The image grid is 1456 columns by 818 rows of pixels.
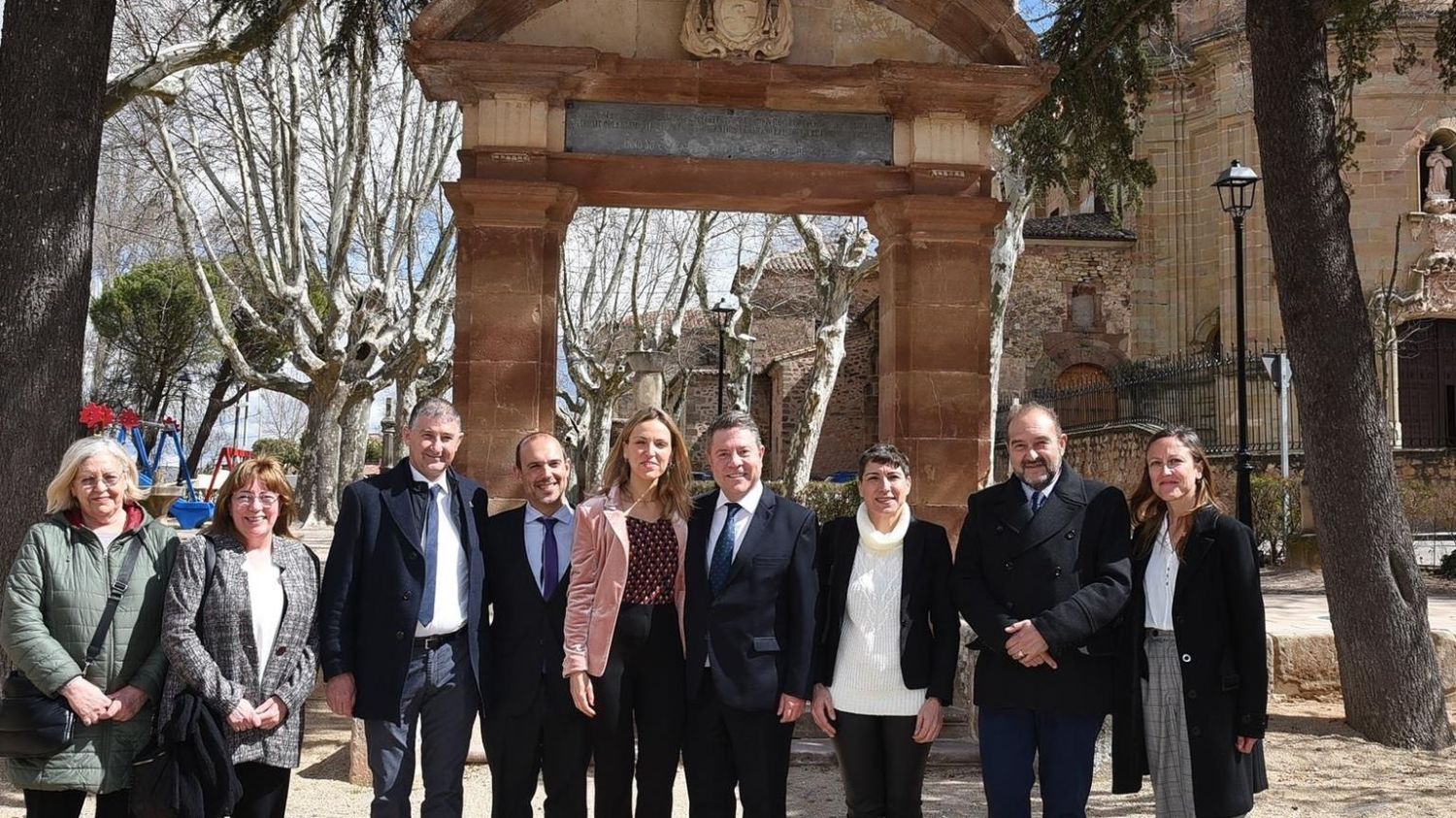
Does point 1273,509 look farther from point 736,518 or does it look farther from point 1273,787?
point 736,518

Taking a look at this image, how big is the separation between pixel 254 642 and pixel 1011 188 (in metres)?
14.8

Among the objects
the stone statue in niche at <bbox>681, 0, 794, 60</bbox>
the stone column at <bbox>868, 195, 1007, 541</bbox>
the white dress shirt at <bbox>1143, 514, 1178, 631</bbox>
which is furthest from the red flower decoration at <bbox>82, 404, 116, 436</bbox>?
the white dress shirt at <bbox>1143, 514, 1178, 631</bbox>

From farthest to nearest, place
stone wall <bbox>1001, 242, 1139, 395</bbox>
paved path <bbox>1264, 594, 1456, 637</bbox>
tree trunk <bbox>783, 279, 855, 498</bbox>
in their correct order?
1. stone wall <bbox>1001, 242, 1139, 395</bbox>
2. tree trunk <bbox>783, 279, 855, 498</bbox>
3. paved path <bbox>1264, 594, 1456, 637</bbox>

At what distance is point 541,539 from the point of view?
464 centimetres

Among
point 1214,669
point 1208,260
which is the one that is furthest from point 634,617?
point 1208,260

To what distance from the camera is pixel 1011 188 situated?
17.3 metres

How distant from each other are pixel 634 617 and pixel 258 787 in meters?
1.45

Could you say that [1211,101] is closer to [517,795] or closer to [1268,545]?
[1268,545]

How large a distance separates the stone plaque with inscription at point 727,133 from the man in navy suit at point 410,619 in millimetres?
3340

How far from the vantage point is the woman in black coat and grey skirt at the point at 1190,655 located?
4.34 meters

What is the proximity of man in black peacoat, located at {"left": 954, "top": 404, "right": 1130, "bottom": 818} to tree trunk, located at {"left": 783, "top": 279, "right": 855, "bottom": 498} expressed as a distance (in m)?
13.9

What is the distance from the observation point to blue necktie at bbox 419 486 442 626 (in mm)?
4465

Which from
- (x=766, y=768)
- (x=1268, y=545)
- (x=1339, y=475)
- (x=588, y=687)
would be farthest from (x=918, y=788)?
(x=1268, y=545)

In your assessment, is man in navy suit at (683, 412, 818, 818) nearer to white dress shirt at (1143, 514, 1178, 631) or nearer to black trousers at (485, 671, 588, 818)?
black trousers at (485, 671, 588, 818)
